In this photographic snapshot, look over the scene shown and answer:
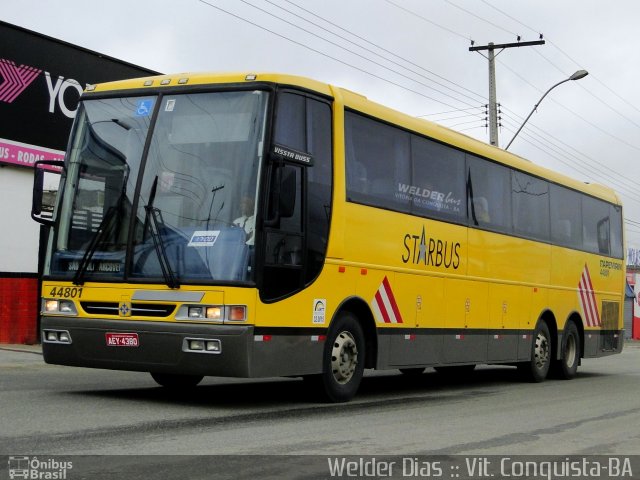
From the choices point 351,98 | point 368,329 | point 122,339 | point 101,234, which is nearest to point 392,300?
point 368,329

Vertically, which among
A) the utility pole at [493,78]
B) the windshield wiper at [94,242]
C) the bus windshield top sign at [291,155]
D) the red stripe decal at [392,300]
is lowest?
the red stripe decal at [392,300]

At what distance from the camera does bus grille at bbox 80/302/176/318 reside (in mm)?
10086

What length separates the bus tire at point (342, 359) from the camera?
1106 centimetres

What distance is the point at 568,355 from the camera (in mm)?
18703

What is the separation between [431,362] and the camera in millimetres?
13500

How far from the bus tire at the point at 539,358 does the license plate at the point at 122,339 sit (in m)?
8.83

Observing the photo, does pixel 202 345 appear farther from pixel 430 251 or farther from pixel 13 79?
pixel 13 79

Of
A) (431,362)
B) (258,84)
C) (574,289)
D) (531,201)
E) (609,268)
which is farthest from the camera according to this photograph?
(609,268)

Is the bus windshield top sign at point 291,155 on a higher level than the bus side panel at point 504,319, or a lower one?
higher

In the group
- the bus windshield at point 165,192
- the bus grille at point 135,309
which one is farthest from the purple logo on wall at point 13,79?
the bus grille at point 135,309

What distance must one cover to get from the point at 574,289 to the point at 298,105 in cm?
982

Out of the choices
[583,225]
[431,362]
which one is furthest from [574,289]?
[431,362]

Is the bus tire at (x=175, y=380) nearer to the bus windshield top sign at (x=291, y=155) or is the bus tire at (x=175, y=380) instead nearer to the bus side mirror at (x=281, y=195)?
the bus side mirror at (x=281, y=195)

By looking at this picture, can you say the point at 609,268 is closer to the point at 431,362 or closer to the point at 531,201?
the point at 531,201
